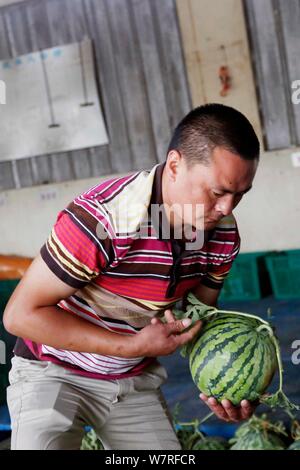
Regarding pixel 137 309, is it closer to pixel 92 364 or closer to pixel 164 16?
pixel 92 364

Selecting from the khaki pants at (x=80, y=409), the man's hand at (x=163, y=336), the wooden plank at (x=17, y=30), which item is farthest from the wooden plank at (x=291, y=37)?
the man's hand at (x=163, y=336)

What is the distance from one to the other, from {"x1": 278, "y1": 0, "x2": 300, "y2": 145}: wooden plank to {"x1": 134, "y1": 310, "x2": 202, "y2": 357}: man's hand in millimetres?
3892

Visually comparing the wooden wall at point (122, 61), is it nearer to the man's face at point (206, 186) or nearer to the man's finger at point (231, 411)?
the man's face at point (206, 186)

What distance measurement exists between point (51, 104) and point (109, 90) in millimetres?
643

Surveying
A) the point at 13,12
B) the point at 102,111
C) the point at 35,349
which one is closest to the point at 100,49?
the point at 102,111

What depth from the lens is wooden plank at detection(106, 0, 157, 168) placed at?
5.99 m

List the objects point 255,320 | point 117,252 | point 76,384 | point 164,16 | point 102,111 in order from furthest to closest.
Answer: point 102,111, point 164,16, point 76,384, point 255,320, point 117,252

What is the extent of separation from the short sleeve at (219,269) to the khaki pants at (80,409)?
42cm

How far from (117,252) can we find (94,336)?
0.30 metres

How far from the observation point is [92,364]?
227 cm

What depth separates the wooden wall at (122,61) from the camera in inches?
233
